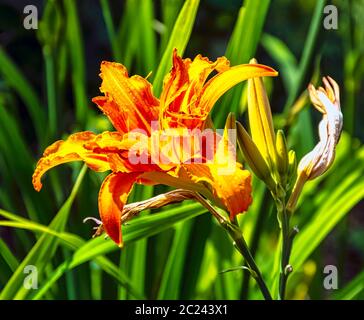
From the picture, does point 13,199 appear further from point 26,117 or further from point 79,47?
point 26,117

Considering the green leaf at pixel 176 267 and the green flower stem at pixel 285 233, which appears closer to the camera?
the green flower stem at pixel 285 233

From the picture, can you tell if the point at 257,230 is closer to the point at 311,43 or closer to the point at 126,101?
the point at 311,43

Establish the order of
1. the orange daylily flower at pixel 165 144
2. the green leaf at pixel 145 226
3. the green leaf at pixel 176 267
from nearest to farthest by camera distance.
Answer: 1. the orange daylily flower at pixel 165 144
2. the green leaf at pixel 145 226
3. the green leaf at pixel 176 267

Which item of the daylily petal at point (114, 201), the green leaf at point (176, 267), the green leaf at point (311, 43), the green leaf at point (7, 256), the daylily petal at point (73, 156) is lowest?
the green leaf at point (176, 267)

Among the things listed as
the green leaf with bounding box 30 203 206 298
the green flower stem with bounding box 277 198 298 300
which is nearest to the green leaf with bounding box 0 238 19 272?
the green leaf with bounding box 30 203 206 298

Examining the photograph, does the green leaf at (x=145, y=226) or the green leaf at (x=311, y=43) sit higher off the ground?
the green leaf at (x=311, y=43)

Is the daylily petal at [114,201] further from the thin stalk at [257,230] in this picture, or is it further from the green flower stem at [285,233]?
the thin stalk at [257,230]

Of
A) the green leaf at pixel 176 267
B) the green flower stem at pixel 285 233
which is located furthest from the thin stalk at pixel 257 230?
the green flower stem at pixel 285 233
